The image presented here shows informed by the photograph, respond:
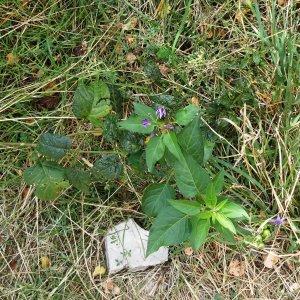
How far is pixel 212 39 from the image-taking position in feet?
7.47

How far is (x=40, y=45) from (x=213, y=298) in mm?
1221

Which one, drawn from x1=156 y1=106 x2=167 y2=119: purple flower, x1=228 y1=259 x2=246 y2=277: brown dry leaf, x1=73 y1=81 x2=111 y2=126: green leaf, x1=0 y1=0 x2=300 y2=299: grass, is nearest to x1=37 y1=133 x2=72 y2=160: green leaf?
x1=73 y1=81 x2=111 y2=126: green leaf

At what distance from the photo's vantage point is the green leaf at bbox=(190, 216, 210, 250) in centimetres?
168

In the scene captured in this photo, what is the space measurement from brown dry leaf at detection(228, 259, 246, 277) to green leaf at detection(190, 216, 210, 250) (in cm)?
49

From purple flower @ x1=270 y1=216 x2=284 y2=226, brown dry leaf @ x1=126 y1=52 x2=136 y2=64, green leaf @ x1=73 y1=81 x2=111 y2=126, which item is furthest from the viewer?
brown dry leaf @ x1=126 y1=52 x2=136 y2=64

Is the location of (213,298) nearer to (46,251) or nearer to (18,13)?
(46,251)

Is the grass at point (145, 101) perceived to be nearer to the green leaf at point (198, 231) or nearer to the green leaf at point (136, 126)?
the green leaf at point (136, 126)

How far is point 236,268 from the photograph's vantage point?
213 centimetres

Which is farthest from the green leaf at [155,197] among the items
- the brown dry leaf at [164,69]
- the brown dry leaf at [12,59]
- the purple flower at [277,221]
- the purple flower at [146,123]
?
the brown dry leaf at [12,59]

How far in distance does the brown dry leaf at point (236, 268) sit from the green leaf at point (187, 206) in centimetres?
50

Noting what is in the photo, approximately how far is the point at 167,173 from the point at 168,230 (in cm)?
28

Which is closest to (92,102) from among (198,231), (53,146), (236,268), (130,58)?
(53,146)

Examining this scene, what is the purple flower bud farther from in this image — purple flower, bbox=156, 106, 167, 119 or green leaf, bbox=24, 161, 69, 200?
green leaf, bbox=24, 161, 69, 200

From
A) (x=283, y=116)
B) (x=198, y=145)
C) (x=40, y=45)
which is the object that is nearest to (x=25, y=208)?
(x=40, y=45)
